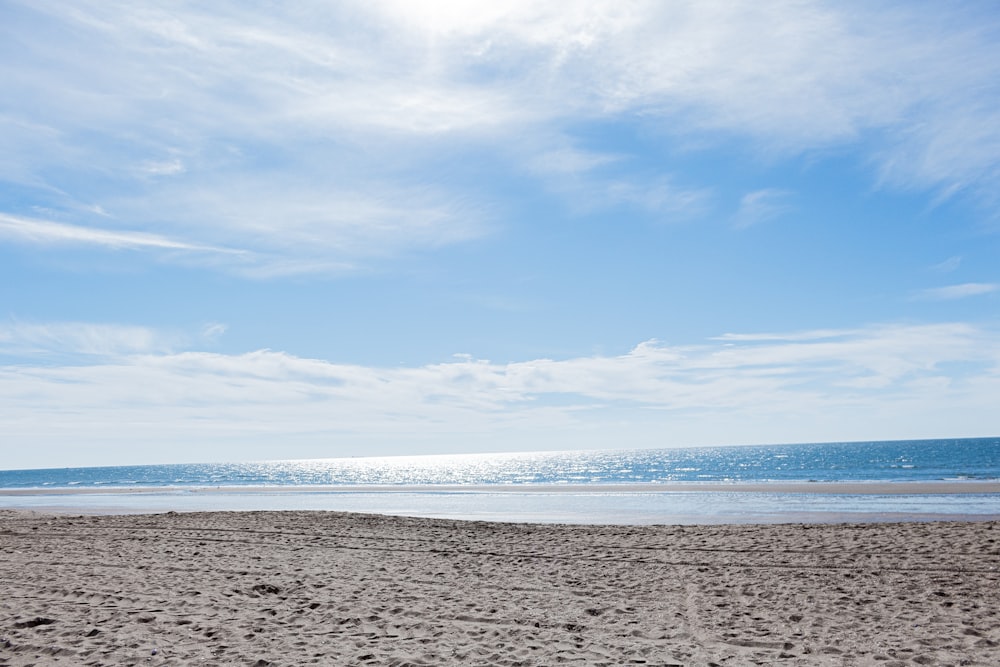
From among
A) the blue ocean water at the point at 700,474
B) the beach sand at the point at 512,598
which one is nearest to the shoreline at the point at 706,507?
the beach sand at the point at 512,598

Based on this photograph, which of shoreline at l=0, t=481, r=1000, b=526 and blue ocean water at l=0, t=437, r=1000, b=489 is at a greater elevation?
shoreline at l=0, t=481, r=1000, b=526

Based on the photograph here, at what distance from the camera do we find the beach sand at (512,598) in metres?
7.59

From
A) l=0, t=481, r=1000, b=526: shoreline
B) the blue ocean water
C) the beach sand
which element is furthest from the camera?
the blue ocean water

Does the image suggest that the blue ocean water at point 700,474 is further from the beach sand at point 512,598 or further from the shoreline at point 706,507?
the beach sand at point 512,598

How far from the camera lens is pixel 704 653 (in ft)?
24.9

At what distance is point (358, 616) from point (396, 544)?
716cm

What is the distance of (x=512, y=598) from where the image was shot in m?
10.4

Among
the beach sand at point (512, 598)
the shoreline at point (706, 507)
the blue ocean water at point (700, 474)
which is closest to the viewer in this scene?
the beach sand at point (512, 598)

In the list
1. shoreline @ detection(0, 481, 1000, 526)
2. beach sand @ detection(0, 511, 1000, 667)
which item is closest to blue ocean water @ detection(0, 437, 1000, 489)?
shoreline @ detection(0, 481, 1000, 526)

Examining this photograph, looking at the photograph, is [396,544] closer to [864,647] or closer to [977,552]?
[864,647]

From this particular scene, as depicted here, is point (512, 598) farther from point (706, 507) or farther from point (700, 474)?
point (700, 474)

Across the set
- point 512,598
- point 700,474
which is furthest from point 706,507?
point 700,474

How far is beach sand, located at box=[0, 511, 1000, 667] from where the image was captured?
7.59 metres

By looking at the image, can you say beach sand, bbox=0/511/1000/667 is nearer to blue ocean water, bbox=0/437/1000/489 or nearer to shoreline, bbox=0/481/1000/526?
shoreline, bbox=0/481/1000/526
